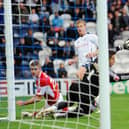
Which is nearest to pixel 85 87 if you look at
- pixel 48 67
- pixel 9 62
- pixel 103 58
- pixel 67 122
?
pixel 67 122

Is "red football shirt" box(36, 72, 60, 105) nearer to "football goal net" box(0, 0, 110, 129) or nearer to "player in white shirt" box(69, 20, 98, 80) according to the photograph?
"football goal net" box(0, 0, 110, 129)

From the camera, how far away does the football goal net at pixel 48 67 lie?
9169 millimetres

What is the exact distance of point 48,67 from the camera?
14.6m

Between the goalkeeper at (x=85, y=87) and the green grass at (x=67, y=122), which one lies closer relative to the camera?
the green grass at (x=67, y=122)

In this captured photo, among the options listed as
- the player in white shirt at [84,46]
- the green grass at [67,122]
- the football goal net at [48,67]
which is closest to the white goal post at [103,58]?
the football goal net at [48,67]

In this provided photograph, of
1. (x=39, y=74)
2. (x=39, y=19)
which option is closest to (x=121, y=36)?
(x=39, y=19)

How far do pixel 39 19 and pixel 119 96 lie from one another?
2999 millimetres

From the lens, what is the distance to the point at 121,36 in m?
18.0

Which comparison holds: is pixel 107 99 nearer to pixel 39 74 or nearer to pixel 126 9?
pixel 39 74

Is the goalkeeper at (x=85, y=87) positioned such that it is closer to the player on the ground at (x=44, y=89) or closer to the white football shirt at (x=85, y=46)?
the white football shirt at (x=85, y=46)

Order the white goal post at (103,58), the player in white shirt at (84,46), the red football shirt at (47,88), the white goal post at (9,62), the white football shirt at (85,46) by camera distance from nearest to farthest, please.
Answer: the white goal post at (103,58) → the white goal post at (9,62) → the player in white shirt at (84,46) → the red football shirt at (47,88) → the white football shirt at (85,46)

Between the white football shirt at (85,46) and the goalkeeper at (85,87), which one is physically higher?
the white football shirt at (85,46)

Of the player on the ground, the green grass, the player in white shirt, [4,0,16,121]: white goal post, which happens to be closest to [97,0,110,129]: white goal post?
the green grass

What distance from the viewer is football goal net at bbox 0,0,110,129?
917cm
